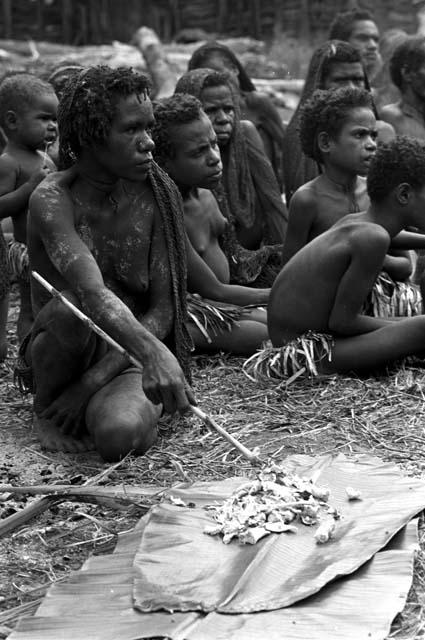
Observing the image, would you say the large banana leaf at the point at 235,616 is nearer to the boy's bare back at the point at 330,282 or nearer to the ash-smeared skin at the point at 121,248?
the ash-smeared skin at the point at 121,248

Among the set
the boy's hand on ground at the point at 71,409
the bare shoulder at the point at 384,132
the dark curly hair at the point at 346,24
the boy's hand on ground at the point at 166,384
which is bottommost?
the boy's hand on ground at the point at 71,409

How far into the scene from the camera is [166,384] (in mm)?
3695

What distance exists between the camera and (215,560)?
10.6 feet

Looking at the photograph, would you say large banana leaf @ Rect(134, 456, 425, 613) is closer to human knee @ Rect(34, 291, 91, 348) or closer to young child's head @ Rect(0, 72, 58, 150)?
human knee @ Rect(34, 291, 91, 348)

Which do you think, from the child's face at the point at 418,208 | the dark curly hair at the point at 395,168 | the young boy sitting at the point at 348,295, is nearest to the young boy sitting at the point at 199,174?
the young boy sitting at the point at 348,295

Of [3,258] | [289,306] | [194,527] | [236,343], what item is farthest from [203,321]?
[194,527]

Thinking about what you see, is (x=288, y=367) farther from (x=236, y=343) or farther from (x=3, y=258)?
(x=3, y=258)

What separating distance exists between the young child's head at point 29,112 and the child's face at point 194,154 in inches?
31.6

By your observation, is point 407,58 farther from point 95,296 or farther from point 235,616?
point 235,616

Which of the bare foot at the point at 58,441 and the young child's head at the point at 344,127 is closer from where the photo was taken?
the bare foot at the point at 58,441

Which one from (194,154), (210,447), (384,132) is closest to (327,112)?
(194,154)

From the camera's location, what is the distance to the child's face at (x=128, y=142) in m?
4.38

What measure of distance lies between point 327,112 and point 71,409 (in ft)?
7.56

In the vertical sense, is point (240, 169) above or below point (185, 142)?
below
